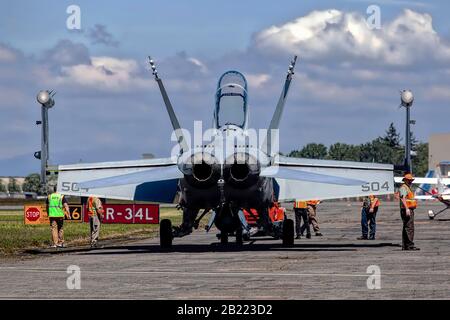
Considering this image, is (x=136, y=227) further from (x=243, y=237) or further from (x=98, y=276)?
(x=98, y=276)

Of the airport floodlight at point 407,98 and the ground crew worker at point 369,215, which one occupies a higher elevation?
the airport floodlight at point 407,98

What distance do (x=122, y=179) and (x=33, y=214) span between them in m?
19.1

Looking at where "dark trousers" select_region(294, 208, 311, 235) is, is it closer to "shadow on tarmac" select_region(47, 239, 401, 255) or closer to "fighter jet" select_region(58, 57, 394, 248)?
"shadow on tarmac" select_region(47, 239, 401, 255)

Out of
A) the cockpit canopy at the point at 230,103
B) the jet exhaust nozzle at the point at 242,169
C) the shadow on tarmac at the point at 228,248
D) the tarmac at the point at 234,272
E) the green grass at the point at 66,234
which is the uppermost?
the cockpit canopy at the point at 230,103

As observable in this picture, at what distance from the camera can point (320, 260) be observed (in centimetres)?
2289

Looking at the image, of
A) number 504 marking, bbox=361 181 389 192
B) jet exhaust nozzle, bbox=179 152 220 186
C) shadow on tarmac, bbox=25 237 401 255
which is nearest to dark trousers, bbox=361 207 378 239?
shadow on tarmac, bbox=25 237 401 255

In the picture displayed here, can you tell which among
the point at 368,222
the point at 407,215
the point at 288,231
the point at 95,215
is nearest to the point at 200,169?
the point at 288,231

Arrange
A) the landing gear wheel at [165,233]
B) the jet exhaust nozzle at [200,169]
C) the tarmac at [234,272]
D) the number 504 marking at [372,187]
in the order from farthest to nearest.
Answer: the landing gear wheel at [165,233] → the number 504 marking at [372,187] → the jet exhaust nozzle at [200,169] → the tarmac at [234,272]

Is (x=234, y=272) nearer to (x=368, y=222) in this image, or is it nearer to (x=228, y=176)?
(x=228, y=176)

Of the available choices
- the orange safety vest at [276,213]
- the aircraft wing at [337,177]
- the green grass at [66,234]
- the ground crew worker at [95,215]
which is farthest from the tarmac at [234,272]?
the orange safety vest at [276,213]

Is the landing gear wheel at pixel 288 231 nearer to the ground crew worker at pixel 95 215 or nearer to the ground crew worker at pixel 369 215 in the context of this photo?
the ground crew worker at pixel 95 215

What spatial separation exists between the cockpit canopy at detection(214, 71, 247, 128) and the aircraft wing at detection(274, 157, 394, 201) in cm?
151

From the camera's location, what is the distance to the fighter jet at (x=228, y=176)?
24406mm
